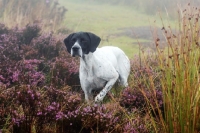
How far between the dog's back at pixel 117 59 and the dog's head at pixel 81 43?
1.11 feet

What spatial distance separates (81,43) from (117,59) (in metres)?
1.27

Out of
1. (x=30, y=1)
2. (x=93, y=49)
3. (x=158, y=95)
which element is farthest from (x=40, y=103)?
(x=30, y=1)

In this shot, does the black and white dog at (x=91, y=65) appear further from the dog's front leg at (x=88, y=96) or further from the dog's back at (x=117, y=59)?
the dog's back at (x=117, y=59)

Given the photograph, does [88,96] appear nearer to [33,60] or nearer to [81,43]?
[81,43]

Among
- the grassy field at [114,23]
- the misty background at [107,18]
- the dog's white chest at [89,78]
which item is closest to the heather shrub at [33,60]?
the dog's white chest at [89,78]

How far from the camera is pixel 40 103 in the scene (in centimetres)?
351

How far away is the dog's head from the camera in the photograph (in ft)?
14.6

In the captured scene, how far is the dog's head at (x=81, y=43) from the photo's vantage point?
14.6ft

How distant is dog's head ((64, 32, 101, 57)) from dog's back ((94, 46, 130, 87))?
1.11ft

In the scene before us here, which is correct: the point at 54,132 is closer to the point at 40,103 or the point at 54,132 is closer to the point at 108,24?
the point at 40,103

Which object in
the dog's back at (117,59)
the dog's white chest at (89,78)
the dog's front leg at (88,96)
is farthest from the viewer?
the dog's back at (117,59)

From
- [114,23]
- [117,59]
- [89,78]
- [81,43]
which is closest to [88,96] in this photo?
[89,78]

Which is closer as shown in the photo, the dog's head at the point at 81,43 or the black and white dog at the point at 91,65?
the dog's head at the point at 81,43

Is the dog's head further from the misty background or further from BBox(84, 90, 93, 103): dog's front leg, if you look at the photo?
the misty background
